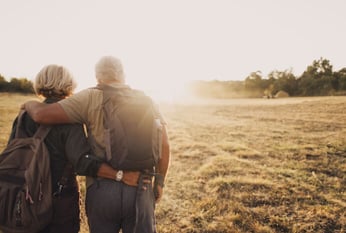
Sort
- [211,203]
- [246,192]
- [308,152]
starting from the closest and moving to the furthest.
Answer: [211,203] < [246,192] < [308,152]

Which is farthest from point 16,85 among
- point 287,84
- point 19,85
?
point 287,84

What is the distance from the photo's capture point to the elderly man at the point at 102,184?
225 cm

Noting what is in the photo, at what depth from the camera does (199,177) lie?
6.67 metres

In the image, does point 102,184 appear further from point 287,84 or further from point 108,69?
point 287,84

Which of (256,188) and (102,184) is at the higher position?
(102,184)

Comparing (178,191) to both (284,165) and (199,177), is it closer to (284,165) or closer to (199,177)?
(199,177)

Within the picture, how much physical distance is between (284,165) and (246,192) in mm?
2295

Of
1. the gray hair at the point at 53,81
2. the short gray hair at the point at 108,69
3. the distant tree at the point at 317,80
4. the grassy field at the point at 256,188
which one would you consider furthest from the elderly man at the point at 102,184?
the distant tree at the point at 317,80

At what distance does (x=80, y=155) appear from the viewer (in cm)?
224

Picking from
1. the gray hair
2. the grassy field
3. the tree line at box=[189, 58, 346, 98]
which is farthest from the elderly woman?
the tree line at box=[189, 58, 346, 98]

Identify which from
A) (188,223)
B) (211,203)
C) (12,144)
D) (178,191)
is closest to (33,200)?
(12,144)

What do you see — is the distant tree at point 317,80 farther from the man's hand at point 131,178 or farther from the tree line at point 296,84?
the man's hand at point 131,178


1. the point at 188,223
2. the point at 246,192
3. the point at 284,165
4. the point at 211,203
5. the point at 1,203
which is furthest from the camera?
the point at 284,165

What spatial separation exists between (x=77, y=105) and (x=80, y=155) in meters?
0.39
